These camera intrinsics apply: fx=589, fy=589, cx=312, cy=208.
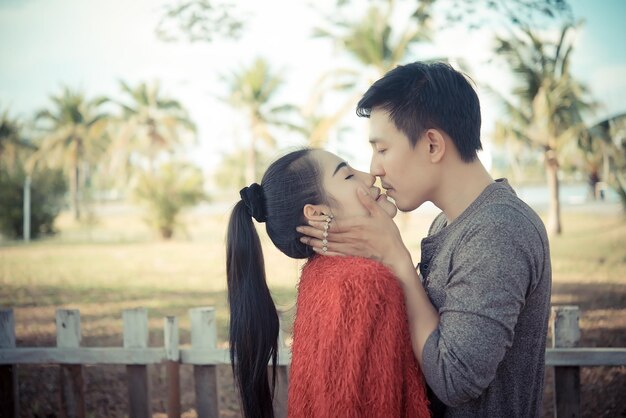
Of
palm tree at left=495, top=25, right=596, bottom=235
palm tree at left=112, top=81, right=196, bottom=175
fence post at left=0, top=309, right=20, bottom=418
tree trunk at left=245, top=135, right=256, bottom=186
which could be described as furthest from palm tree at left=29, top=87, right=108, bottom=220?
Answer: fence post at left=0, top=309, right=20, bottom=418

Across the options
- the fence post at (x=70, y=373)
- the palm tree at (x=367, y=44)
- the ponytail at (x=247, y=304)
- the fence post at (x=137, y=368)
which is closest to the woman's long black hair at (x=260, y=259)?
the ponytail at (x=247, y=304)

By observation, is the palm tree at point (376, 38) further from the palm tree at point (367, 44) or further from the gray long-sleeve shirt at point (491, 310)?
the gray long-sleeve shirt at point (491, 310)

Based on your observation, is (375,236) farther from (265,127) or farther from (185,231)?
(265,127)

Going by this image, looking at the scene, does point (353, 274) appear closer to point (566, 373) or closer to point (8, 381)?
point (566, 373)

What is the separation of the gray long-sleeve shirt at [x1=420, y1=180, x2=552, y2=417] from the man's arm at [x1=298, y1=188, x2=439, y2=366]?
2.0 inches

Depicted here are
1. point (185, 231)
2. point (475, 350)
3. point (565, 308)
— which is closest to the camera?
point (475, 350)

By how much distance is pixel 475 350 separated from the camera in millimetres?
1609

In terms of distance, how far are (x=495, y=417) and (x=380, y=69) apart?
21.9 meters

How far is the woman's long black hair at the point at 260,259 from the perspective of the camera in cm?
215

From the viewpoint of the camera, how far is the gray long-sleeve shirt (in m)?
1.63

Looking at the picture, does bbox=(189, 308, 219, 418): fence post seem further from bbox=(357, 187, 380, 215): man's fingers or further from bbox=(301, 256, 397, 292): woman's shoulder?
bbox=(357, 187, 380, 215): man's fingers

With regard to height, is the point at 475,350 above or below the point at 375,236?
below

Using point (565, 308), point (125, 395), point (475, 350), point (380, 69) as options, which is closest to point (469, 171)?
point (475, 350)

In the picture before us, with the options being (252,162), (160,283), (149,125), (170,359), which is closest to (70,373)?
(170,359)
